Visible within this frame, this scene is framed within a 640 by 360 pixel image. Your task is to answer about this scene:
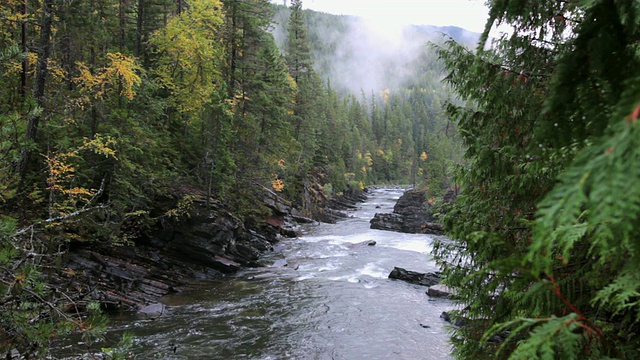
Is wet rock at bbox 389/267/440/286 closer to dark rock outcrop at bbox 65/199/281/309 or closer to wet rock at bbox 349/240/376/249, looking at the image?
wet rock at bbox 349/240/376/249

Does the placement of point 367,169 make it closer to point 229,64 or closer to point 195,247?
point 229,64

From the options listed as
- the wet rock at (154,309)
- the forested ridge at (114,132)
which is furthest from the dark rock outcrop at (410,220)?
the wet rock at (154,309)

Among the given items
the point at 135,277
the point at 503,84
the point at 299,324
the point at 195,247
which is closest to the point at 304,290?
the point at 299,324

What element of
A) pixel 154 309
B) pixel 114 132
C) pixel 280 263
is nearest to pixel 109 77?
pixel 114 132

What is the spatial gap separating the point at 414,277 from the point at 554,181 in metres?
15.3

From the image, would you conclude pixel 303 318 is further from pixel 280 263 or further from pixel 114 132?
pixel 114 132

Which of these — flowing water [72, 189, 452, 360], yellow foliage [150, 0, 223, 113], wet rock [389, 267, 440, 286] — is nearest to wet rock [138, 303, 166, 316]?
flowing water [72, 189, 452, 360]

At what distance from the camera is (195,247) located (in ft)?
58.7

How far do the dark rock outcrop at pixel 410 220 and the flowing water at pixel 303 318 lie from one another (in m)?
14.9

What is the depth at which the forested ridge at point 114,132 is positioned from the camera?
4266mm

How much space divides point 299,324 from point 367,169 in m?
85.3

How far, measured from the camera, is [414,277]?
1902 centimetres

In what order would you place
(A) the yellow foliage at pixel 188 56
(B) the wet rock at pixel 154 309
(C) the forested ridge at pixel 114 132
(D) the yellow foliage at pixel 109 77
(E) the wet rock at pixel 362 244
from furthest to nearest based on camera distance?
(E) the wet rock at pixel 362 244 → (A) the yellow foliage at pixel 188 56 → (B) the wet rock at pixel 154 309 → (D) the yellow foliage at pixel 109 77 → (C) the forested ridge at pixel 114 132

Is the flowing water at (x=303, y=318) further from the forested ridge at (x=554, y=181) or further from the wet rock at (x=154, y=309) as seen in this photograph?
the forested ridge at (x=554, y=181)
